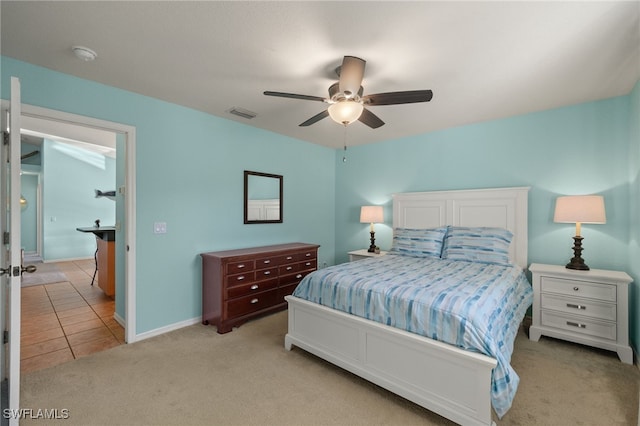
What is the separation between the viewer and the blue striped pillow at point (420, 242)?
143 inches

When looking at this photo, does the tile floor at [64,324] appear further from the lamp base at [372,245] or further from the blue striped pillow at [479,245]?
the blue striped pillow at [479,245]

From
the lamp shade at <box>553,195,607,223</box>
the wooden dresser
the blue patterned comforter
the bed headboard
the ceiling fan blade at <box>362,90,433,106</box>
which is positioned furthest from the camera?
the bed headboard

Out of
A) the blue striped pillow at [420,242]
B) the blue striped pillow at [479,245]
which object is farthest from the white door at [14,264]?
the blue striped pillow at [479,245]

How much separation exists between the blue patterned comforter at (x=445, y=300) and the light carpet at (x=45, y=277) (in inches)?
214

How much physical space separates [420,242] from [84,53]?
3807mm

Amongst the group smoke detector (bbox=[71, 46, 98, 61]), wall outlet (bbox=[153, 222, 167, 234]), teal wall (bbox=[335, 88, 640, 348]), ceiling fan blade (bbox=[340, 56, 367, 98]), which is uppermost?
smoke detector (bbox=[71, 46, 98, 61])

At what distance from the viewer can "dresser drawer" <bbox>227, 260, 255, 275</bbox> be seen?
10.6ft

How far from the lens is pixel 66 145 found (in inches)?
303

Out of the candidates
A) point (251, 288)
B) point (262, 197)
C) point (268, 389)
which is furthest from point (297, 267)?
point (268, 389)

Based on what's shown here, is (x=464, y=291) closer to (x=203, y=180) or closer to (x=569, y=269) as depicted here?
(x=569, y=269)

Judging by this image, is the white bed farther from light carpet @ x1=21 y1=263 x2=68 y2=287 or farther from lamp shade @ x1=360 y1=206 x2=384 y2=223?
light carpet @ x1=21 y1=263 x2=68 y2=287

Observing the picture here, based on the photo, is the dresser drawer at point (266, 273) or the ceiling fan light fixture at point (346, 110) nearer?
the ceiling fan light fixture at point (346, 110)

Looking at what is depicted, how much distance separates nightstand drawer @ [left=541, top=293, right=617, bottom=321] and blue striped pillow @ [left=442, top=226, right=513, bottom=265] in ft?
1.63

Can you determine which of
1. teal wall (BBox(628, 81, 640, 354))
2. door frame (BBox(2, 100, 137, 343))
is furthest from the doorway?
teal wall (BBox(628, 81, 640, 354))
